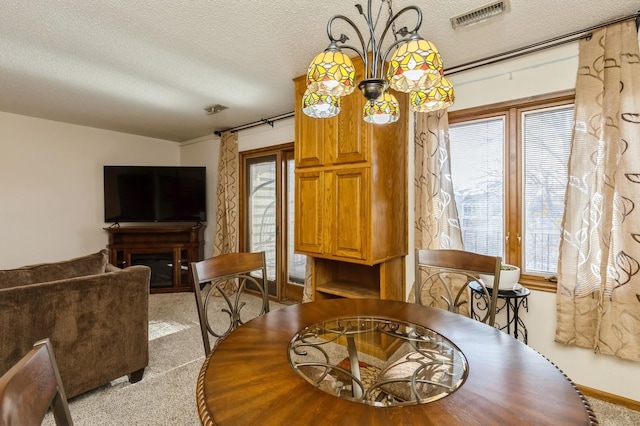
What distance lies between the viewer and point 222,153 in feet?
15.4

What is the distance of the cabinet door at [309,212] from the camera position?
2.70 metres

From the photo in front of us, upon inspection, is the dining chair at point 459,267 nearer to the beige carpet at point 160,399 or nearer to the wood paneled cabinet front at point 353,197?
the wood paneled cabinet front at point 353,197

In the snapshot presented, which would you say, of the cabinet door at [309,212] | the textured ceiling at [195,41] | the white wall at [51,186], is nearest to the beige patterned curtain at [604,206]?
the textured ceiling at [195,41]

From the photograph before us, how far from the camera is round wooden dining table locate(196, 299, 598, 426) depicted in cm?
77

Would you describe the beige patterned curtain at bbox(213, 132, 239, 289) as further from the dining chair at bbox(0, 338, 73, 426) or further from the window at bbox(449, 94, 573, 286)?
the dining chair at bbox(0, 338, 73, 426)

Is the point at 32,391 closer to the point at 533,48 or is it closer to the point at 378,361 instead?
the point at 378,361

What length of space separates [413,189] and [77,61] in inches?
116

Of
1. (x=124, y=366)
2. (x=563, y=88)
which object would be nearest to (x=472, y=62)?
(x=563, y=88)

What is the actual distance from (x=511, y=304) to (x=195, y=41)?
298 cm

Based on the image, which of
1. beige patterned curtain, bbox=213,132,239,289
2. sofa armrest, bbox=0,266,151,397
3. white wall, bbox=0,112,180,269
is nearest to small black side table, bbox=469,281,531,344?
sofa armrest, bbox=0,266,151,397

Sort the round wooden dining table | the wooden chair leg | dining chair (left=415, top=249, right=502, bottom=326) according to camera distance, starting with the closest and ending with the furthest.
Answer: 1. the round wooden dining table
2. dining chair (left=415, top=249, right=502, bottom=326)
3. the wooden chair leg

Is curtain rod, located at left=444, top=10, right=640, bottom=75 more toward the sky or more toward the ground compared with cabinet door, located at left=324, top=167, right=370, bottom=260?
more toward the sky

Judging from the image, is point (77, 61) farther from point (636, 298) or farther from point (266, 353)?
point (636, 298)

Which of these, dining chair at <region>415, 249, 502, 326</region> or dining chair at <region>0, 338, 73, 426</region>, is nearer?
dining chair at <region>0, 338, 73, 426</region>
